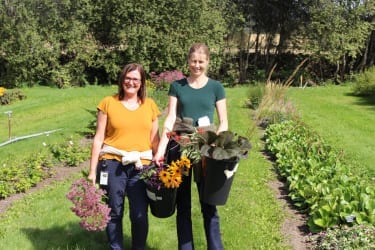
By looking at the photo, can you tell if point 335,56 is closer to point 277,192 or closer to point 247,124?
point 247,124

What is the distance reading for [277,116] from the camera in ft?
32.6

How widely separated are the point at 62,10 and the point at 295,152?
44.3 ft

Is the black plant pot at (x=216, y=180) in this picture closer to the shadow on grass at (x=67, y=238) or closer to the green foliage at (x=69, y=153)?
the shadow on grass at (x=67, y=238)

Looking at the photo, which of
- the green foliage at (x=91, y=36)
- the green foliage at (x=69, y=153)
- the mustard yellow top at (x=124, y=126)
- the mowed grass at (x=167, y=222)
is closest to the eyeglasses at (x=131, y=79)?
the mustard yellow top at (x=124, y=126)

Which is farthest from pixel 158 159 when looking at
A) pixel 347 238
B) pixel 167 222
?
pixel 347 238

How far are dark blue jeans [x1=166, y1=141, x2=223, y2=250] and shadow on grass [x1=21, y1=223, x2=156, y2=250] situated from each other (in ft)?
2.13

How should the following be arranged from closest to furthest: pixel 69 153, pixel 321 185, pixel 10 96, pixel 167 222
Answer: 1. pixel 167 222
2. pixel 321 185
3. pixel 69 153
4. pixel 10 96

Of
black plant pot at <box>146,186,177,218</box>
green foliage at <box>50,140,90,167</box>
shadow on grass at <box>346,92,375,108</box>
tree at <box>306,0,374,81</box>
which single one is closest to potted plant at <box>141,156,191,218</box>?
black plant pot at <box>146,186,177,218</box>

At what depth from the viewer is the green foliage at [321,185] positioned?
4.38 m

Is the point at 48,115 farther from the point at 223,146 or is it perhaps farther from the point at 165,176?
the point at 223,146

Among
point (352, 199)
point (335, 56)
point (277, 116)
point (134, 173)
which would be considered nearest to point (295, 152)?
point (352, 199)

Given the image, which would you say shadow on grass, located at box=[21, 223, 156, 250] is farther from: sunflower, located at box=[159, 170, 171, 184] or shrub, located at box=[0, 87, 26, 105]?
shrub, located at box=[0, 87, 26, 105]

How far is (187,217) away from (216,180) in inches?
20.9

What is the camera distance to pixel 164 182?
3.04 meters
